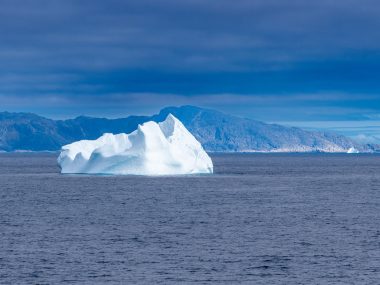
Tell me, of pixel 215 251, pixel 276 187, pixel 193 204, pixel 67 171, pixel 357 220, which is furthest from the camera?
pixel 67 171

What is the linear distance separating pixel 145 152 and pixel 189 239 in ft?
171

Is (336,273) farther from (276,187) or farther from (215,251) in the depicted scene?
(276,187)

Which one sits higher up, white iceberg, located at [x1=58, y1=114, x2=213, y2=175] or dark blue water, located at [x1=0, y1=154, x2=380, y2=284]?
white iceberg, located at [x1=58, y1=114, x2=213, y2=175]

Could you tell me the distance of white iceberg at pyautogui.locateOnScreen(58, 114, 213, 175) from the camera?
3637 inches

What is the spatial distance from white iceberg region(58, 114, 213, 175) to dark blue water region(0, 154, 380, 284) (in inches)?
709

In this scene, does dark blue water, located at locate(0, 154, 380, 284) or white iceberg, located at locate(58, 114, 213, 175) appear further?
white iceberg, located at locate(58, 114, 213, 175)

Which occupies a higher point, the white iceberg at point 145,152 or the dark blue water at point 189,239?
the white iceberg at point 145,152

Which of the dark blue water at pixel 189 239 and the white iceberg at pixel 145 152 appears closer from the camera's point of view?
the dark blue water at pixel 189 239

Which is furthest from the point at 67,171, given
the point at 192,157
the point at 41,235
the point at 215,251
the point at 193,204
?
the point at 215,251

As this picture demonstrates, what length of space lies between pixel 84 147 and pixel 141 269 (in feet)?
239

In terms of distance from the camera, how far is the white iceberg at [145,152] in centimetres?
9238

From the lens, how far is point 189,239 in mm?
Answer: 41375

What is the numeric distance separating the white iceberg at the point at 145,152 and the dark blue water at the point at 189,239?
18.0 m

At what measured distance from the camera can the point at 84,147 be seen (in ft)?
340
